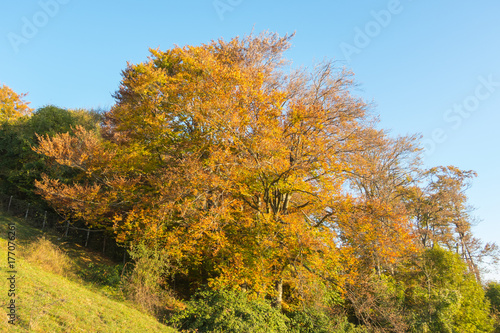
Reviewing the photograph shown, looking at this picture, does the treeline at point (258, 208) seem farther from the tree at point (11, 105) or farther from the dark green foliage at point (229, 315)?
the tree at point (11, 105)

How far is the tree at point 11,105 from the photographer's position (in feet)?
120

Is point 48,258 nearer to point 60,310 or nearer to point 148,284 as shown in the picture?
point 148,284

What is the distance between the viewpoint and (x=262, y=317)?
441 inches

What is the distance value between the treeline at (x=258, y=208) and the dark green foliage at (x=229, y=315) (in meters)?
0.06

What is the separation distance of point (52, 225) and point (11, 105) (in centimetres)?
2685

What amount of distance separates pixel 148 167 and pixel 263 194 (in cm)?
612

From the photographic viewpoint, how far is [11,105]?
38000 millimetres

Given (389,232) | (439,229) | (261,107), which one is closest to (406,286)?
(389,232)

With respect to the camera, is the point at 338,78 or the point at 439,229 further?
the point at 439,229

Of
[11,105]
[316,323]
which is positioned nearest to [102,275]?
[316,323]

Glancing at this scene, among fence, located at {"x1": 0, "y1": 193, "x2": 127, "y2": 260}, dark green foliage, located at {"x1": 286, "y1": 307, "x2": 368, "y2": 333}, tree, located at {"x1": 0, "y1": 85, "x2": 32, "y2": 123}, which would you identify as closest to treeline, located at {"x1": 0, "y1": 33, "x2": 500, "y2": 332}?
dark green foliage, located at {"x1": 286, "y1": 307, "x2": 368, "y2": 333}

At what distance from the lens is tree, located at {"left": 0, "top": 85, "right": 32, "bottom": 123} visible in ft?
120

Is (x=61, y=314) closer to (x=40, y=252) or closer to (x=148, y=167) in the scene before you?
(x=40, y=252)

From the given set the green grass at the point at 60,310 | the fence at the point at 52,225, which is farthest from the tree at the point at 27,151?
the green grass at the point at 60,310
